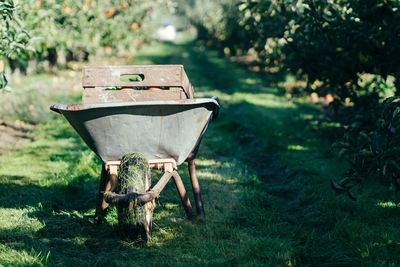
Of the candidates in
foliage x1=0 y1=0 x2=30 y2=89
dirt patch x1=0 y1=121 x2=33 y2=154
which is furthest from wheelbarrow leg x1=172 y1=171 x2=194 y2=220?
dirt patch x1=0 y1=121 x2=33 y2=154

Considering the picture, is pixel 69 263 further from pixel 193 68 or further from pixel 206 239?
pixel 193 68

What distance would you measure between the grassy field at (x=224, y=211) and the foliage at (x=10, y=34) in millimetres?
1296

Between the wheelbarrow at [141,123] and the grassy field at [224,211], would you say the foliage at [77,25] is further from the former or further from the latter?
the wheelbarrow at [141,123]

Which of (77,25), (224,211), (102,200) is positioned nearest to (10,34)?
(102,200)

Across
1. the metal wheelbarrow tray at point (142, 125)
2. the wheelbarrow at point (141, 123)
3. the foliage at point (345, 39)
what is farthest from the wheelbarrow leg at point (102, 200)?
the foliage at point (345, 39)

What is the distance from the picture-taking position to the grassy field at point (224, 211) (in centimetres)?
287

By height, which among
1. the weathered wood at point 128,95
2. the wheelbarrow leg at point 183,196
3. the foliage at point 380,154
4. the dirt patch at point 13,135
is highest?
the weathered wood at point 128,95

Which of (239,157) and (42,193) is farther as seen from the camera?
(239,157)

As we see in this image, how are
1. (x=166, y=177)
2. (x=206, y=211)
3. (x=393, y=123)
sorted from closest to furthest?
A: (x=393, y=123) → (x=166, y=177) → (x=206, y=211)

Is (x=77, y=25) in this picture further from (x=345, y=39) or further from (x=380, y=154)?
(x=380, y=154)

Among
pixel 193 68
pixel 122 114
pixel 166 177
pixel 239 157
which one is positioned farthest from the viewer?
pixel 193 68

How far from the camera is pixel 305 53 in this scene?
5137mm

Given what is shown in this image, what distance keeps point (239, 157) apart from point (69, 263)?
10.4 feet

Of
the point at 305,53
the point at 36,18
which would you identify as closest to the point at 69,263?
the point at 305,53
